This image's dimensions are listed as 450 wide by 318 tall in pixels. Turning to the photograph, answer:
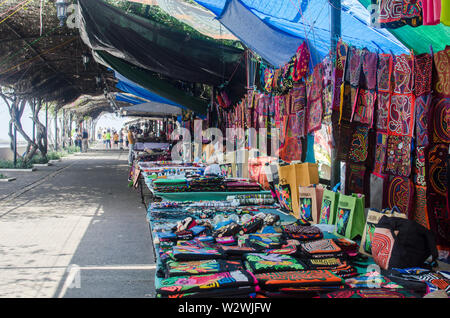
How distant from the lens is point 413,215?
3078 millimetres

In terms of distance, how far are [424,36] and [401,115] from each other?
0.68 m

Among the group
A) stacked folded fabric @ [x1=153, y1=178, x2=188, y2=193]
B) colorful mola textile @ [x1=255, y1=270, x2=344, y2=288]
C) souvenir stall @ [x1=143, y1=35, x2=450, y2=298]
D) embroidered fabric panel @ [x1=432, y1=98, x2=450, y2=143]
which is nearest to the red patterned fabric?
souvenir stall @ [x1=143, y1=35, x2=450, y2=298]

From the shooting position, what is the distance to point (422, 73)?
2.94 metres

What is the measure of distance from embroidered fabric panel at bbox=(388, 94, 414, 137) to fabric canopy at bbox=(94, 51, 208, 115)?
19.2ft

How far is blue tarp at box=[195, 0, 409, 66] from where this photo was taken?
4.06 m

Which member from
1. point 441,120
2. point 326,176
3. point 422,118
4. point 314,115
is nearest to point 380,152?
point 422,118

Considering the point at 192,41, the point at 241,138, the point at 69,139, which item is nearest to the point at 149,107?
the point at 192,41

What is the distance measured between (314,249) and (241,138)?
4633mm

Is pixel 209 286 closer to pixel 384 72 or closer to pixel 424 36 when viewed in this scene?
pixel 384 72

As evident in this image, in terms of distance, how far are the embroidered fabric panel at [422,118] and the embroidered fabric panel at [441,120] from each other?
51mm

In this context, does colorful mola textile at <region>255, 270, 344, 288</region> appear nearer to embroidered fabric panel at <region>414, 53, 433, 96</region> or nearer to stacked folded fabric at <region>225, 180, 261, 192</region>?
embroidered fabric panel at <region>414, 53, 433, 96</region>

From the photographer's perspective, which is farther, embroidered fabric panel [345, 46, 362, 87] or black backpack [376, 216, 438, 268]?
embroidered fabric panel [345, 46, 362, 87]

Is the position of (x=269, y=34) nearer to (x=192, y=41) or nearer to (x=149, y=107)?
(x=192, y=41)

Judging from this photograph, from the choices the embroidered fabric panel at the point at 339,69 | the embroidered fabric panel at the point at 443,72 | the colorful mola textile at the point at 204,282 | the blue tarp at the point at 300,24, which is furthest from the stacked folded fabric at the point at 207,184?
the colorful mola textile at the point at 204,282
